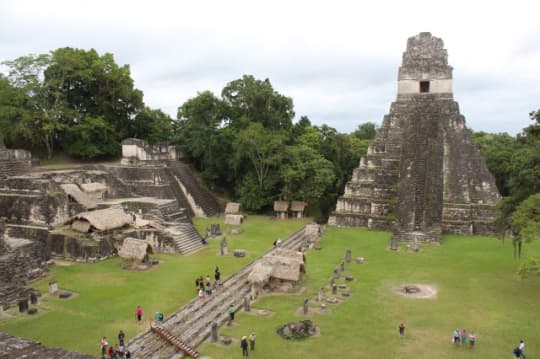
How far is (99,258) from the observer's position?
21.4 meters

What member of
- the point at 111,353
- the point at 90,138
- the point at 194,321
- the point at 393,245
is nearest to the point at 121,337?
the point at 111,353

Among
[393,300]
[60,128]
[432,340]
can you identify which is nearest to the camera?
[432,340]

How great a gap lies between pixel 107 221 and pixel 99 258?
2088 mm

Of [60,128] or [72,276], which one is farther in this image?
[60,128]

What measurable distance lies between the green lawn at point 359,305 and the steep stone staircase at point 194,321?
1.87ft

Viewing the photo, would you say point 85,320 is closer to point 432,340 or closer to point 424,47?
point 432,340

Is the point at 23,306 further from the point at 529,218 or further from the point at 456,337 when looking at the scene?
the point at 529,218

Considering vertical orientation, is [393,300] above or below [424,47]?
below

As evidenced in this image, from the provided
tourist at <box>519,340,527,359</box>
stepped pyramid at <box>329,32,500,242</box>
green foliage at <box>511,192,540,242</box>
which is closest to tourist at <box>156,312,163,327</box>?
tourist at <box>519,340,527,359</box>

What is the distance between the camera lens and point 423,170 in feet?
94.6

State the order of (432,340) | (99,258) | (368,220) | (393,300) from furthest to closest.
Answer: (368,220), (99,258), (393,300), (432,340)

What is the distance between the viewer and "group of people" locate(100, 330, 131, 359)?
12.2 m

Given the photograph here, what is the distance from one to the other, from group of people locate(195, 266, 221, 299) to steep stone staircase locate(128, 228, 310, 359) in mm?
208

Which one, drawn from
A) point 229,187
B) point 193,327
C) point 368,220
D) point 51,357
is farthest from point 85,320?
point 229,187
